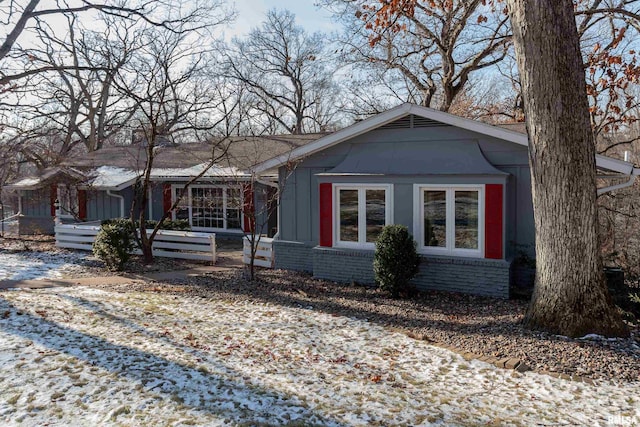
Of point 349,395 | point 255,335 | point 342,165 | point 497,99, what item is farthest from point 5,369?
point 497,99

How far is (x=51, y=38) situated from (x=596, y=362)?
1652 centimetres

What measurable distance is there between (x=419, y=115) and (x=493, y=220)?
2.62 metres

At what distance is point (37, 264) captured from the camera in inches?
479

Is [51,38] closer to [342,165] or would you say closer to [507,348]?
[342,165]

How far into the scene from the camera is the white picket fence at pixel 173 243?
12.7 metres

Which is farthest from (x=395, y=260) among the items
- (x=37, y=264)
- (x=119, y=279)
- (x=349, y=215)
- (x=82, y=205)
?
(x=82, y=205)

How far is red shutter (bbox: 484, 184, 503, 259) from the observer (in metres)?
9.23

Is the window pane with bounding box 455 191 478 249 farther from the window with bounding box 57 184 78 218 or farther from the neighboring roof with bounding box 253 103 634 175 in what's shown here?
the window with bounding box 57 184 78 218

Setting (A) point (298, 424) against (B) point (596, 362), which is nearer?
(A) point (298, 424)

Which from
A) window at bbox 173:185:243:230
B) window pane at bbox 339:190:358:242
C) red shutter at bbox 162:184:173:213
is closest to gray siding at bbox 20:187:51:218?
red shutter at bbox 162:184:173:213

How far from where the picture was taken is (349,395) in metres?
4.90

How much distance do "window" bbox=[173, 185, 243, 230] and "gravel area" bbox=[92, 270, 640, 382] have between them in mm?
5443

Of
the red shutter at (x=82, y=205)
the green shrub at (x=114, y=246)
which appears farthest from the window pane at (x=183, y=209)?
the green shrub at (x=114, y=246)

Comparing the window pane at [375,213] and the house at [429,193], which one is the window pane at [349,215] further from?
the window pane at [375,213]
